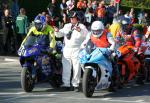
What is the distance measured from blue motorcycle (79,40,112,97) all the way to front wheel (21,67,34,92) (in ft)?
4.07

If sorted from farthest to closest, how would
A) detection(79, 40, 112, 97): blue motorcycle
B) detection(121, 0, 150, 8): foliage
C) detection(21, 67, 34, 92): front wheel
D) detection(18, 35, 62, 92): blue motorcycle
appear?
detection(121, 0, 150, 8): foliage, detection(18, 35, 62, 92): blue motorcycle, detection(21, 67, 34, 92): front wheel, detection(79, 40, 112, 97): blue motorcycle

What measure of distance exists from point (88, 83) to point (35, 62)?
5.23ft

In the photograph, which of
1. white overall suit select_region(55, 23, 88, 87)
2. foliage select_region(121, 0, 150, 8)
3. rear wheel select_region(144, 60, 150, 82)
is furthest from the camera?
foliage select_region(121, 0, 150, 8)

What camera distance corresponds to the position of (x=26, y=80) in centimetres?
1308

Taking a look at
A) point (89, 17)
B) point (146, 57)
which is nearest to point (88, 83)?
point (146, 57)

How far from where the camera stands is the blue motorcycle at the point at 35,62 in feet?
43.2

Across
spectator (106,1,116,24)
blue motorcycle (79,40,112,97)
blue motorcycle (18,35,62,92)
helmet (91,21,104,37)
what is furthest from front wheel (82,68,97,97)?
spectator (106,1,116,24)

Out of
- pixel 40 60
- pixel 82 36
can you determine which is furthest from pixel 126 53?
pixel 40 60

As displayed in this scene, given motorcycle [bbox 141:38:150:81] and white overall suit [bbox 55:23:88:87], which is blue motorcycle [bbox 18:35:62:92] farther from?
motorcycle [bbox 141:38:150:81]

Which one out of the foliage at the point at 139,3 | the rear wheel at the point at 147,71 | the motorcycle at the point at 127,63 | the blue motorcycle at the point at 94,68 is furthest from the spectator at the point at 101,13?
the foliage at the point at 139,3

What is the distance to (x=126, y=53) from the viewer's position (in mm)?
14766

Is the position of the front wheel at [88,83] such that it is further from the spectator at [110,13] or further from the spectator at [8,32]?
the spectator at [110,13]

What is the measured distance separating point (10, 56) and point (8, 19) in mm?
1508

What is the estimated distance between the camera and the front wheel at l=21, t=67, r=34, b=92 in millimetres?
13023
